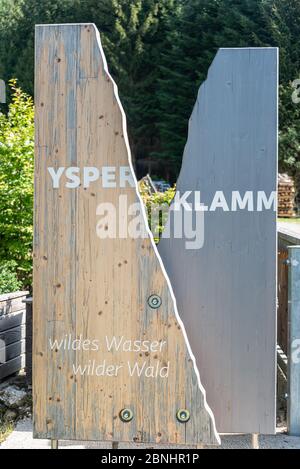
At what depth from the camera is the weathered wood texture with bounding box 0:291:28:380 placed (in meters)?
5.80

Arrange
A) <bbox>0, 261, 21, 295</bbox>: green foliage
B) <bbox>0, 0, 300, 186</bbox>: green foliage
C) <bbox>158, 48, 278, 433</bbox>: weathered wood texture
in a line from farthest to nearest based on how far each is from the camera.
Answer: <bbox>0, 0, 300, 186</bbox>: green foliage < <bbox>0, 261, 21, 295</bbox>: green foliage < <bbox>158, 48, 278, 433</bbox>: weathered wood texture

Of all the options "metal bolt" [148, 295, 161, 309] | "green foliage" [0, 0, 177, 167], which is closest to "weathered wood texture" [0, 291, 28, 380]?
"metal bolt" [148, 295, 161, 309]

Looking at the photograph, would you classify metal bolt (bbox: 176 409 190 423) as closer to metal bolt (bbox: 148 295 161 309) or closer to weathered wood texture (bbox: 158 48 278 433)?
weathered wood texture (bbox: 158 48 278 433)

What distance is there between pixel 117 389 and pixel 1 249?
3.86 m

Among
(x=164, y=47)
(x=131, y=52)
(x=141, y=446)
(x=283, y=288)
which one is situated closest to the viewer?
(x=141, y=446)

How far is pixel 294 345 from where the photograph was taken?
4.85 m

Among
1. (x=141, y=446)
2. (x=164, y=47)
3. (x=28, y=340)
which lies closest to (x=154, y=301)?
(x=141, y=446)

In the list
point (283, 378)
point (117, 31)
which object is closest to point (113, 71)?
point (117, 31)

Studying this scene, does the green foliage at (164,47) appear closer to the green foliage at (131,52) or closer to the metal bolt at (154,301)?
the green foliage at (131,52)

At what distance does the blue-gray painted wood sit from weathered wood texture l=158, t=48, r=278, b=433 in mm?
817

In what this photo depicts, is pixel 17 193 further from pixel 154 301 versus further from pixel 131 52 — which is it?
pixel 131 52

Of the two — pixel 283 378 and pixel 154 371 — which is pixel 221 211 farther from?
pixel 283 378

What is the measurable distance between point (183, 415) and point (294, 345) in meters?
1.41

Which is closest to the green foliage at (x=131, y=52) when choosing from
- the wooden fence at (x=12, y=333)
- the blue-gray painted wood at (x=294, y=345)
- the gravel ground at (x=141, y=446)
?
the wooden fence at (x=12, y=333)
